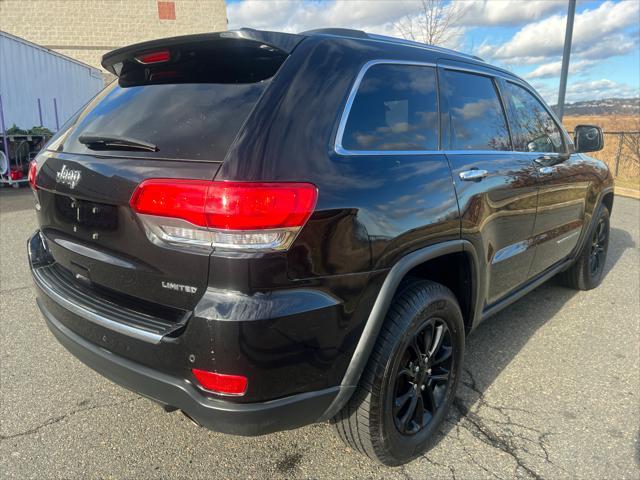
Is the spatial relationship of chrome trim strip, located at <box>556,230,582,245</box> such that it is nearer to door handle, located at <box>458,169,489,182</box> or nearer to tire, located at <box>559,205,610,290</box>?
tire, located at <box>559,205,610,290</box>

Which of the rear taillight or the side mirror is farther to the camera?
the side mirror

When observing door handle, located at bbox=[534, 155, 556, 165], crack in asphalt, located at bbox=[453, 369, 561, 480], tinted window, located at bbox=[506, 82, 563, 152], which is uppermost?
tinted window, located at bbox=[506, 82, 563, 152]

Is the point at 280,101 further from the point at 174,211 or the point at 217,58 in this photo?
the point at 174,211

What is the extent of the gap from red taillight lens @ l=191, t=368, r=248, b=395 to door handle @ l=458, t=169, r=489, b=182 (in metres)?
1.49

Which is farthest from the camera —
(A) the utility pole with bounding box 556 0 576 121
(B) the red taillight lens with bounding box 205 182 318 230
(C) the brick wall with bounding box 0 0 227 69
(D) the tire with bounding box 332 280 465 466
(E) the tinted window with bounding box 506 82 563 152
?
(C) the brick wall with bounding box 0 0 227 69

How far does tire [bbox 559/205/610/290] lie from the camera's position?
4.53 metres

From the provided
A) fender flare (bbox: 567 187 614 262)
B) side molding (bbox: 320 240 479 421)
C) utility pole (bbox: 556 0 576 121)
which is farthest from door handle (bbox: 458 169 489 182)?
utility pole (bbox: 556 0 576 121)

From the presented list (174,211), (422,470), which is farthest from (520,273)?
(174,211)

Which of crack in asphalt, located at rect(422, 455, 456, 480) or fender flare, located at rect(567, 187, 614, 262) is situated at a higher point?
fender flare, located at rect(567, 187, 614, 262)

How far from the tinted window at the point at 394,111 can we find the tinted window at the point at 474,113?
0.17 meters

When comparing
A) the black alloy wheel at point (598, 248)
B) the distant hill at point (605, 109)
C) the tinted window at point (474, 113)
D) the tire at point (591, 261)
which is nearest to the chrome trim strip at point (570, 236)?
the tire at point (591, 261)

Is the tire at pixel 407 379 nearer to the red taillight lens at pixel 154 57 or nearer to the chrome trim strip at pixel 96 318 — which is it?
the chrome trim strip at pixel 96 318

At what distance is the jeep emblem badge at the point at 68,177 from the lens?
2088 millimetres

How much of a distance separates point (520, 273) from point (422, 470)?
61.5 inches
